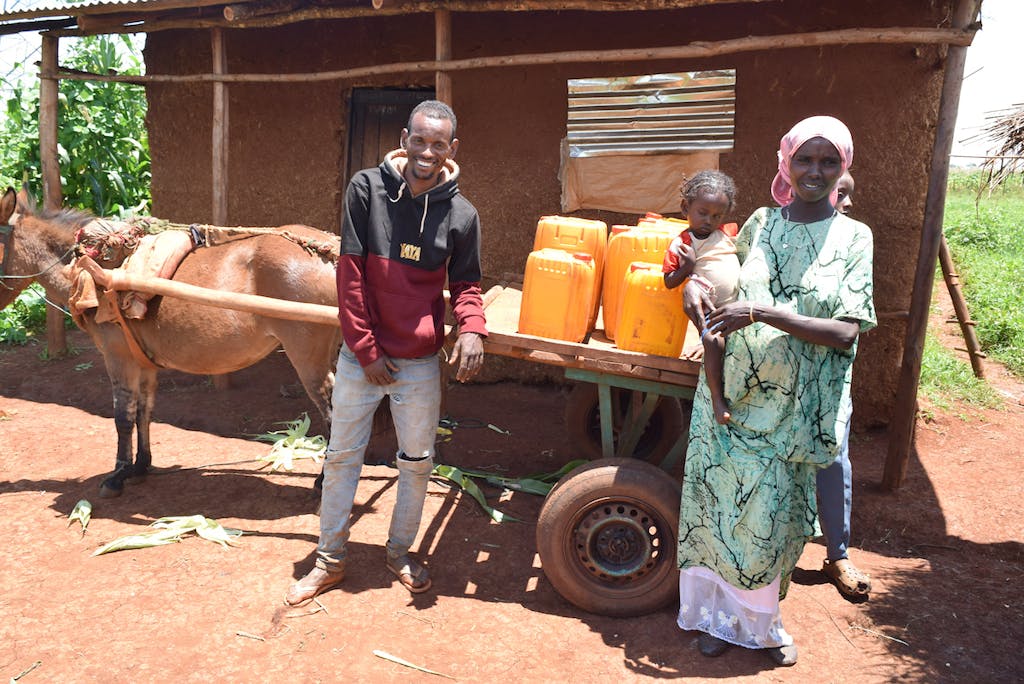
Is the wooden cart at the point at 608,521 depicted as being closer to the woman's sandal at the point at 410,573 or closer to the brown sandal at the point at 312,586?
the woman's sandal at the point at 410,573

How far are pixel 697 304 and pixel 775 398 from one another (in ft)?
1.53

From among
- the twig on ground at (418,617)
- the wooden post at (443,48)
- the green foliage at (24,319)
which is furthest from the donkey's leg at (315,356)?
the green foliage at (24,319)

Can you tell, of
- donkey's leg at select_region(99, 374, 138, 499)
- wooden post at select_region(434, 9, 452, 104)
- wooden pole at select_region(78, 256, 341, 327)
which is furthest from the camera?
wooden post at select_region(434, 9, 452, 104)

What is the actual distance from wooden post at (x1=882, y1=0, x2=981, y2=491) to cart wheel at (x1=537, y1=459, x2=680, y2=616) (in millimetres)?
2036

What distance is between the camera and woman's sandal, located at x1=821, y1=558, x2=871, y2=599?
3469 millimetres

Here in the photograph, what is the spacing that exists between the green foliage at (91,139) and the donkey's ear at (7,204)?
15.3 ft

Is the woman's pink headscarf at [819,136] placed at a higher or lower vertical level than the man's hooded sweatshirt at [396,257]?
higher

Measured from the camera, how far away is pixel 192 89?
23.2 feet

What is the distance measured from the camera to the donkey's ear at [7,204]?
4613 mm

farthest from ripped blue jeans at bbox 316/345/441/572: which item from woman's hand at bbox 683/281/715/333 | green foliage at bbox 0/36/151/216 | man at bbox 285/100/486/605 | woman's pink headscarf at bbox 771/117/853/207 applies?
green foliage at bbox 0/36/151/216

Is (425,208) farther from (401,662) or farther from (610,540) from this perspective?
(401,662)

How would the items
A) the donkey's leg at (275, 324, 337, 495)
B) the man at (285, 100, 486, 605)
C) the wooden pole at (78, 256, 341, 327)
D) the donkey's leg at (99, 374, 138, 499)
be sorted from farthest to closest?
the donkey's leg at (99, 374, 138, 499), the donkey's leg at (275, 324, 337, 495), the wooden pole at (78, 256, 341, 327), the man at (285, 100, 486, 605)

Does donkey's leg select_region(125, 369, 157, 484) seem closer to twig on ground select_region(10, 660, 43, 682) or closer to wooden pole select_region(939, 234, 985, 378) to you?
twig on ground select_region(10, 660, 43, 682)

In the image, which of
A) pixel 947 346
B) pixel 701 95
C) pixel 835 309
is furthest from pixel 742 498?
pixel 947 346
